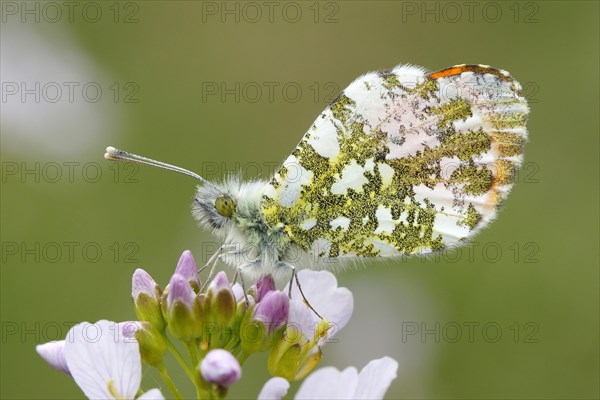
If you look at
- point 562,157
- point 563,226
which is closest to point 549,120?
point 562,157

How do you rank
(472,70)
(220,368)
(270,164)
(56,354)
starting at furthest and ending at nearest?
(270,164)
(472,70)
(56,354)
(220,368)

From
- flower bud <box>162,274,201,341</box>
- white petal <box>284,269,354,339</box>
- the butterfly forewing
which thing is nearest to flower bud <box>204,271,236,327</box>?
flower bud <box>162,274,201,341</box>

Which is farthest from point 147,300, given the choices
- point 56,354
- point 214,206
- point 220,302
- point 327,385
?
point 327,385

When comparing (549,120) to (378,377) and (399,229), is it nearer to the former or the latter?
(399,229)

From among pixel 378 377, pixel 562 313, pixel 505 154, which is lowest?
pixel 562 313

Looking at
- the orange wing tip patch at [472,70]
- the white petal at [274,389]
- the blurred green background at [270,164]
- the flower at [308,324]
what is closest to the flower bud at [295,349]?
the flower at [308,324]

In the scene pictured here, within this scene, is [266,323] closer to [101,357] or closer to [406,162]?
[101,357]
